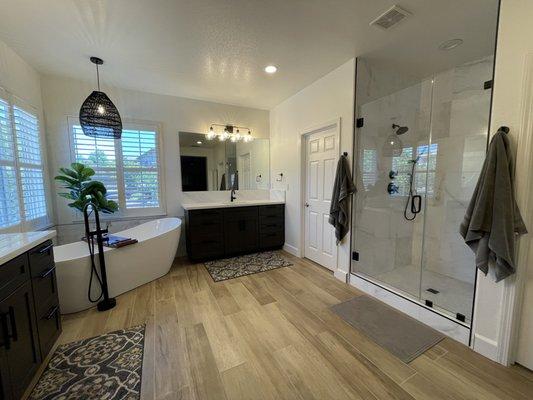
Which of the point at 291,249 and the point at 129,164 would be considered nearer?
the point at 129,164

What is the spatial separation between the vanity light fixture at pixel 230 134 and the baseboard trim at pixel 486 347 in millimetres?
3960

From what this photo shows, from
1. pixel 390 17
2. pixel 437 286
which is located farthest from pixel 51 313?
pixel 437 286

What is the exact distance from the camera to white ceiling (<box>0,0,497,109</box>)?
1793mm

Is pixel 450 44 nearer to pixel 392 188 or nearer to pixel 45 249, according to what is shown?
pixel 392 188

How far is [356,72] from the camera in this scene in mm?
2596

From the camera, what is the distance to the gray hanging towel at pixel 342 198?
2727mm

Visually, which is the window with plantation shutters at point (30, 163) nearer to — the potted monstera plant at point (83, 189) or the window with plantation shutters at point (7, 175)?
the window with plantation shutters at point (7, 175)

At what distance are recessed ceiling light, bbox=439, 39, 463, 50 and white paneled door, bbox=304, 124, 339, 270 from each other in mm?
1299

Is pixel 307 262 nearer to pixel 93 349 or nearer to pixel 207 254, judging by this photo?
pixel 207 254

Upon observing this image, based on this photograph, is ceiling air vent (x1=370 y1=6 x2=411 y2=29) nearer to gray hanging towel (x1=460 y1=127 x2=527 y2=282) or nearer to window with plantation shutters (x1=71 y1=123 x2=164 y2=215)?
gray hanging towel (x1=460 y1=127 x2=527 y2=282)

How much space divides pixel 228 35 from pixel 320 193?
2.26m

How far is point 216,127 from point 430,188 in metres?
3.50

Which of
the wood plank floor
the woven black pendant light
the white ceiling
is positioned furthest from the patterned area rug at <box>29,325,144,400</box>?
the white ceiling

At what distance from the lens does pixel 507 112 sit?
1.53 metres
